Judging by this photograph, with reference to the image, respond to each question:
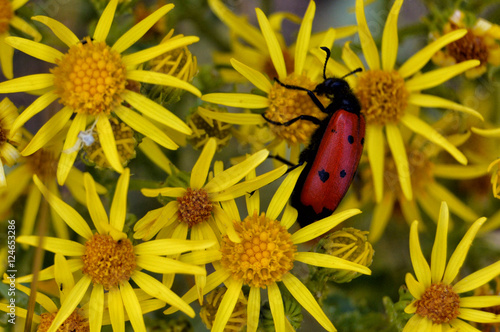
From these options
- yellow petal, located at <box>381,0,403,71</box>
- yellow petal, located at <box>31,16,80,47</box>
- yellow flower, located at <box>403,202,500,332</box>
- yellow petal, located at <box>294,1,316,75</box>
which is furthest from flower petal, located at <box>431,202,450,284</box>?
yellow petal, located at <box>31,16,80,47</box>

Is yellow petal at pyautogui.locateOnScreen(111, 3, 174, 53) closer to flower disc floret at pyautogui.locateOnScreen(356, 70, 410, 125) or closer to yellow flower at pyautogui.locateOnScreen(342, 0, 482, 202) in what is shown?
yellow flower at pyautogui.locateOnScreen(342, 0, 482, 202)

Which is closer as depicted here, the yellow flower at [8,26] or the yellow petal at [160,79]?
the yellow petal at [160,79]

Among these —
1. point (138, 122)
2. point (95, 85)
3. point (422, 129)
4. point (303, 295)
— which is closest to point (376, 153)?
point (422, 129)

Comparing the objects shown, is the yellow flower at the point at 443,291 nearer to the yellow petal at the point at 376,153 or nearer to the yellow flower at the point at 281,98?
the yellow petal at the point at 376,153

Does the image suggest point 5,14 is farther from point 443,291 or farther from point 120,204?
point 443,291

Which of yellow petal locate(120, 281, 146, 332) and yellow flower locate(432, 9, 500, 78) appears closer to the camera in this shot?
yellow petal locate(120, 281, 146, 332)

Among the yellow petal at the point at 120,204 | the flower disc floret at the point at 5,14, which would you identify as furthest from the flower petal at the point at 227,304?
the flower disc floret at the point at 5,14

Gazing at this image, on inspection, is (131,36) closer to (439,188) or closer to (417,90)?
(417,90)
